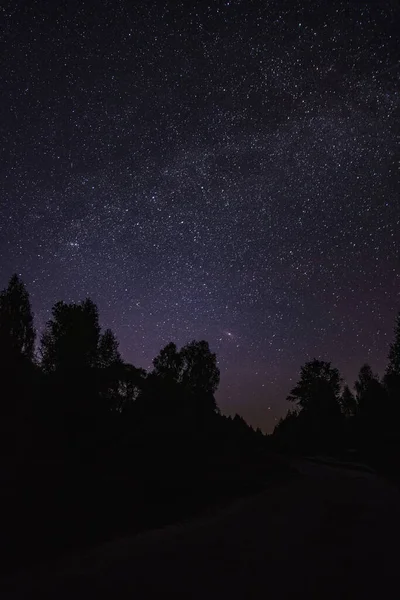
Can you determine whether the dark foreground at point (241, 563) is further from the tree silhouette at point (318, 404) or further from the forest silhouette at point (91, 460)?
the tree silhouette at point (318, 404)

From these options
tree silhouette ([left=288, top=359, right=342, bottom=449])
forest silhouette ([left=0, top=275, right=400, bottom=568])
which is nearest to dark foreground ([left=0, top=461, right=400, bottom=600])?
forest silhouette ([left=0, top=275, right=400, bottom=568])

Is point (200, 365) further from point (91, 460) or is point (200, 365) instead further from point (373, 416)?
point (91, 460)

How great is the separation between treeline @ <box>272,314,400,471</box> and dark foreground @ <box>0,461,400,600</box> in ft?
77.3

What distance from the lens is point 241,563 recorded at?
830 centimetres

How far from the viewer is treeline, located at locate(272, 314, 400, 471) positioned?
4025 cm

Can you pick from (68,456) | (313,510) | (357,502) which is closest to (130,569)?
(68,456)

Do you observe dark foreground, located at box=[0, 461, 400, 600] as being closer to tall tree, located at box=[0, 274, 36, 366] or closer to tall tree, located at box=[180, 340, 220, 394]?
tall tree, located at box=[0, 274, 36, 366]

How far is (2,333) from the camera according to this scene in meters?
16.0

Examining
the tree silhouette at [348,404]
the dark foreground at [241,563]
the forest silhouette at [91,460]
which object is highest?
the tree silhouette at [348,404]

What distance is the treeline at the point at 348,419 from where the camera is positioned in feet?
132

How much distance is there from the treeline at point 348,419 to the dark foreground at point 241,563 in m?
23.6

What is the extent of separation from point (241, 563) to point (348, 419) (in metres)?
64.1

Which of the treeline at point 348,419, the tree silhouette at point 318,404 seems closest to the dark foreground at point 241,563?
the treeline at point 348,419

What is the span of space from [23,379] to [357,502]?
13.9 meters
